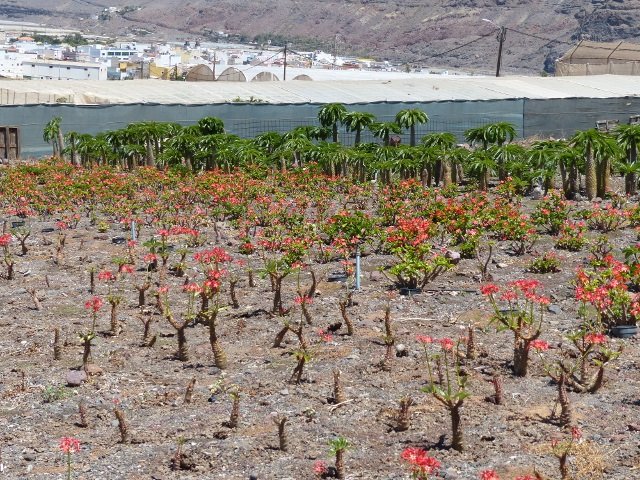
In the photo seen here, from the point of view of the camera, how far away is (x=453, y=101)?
39125 mm

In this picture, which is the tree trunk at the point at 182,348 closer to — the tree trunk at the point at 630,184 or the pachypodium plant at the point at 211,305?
the pachypodium plant at the point at 211,305

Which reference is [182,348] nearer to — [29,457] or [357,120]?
[29,457]

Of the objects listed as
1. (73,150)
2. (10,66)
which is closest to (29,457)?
(73,150)

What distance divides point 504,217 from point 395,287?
125 inches

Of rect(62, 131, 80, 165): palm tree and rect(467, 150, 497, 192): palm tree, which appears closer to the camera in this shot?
rect(467, 150, 497, 192): palm tree

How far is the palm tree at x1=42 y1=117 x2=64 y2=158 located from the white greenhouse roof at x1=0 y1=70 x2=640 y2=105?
6508mm

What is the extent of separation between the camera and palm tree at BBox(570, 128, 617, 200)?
19531 millimetres

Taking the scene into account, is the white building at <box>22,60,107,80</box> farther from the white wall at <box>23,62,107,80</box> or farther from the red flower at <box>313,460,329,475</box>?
the red flower at <box>313,460,329,475</box>

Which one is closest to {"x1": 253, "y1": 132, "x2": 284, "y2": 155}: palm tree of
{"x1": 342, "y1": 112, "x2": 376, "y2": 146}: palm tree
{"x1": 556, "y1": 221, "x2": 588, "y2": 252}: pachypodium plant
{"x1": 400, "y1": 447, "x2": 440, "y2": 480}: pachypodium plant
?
{"x1": 342, "y1": 112, "x2": 376, "y2": 146}: palm tree

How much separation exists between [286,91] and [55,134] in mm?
13839

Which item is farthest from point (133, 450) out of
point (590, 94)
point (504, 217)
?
point (590, 94)

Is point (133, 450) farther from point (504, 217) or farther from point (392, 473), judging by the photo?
point (504, 217)

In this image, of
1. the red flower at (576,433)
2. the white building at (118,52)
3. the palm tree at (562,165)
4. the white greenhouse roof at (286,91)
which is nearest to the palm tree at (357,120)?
the white greenhouse roof at (286,91)

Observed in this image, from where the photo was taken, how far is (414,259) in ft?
40.5
